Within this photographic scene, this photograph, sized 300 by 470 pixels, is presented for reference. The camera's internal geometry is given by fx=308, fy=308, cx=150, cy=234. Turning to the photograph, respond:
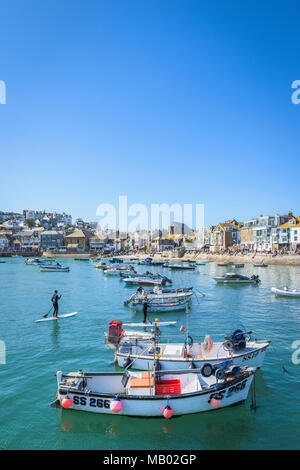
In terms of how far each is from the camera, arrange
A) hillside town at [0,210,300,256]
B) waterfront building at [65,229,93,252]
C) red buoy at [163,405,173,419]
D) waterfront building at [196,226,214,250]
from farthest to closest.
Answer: waterfront building at [65,229,93,252] < waterfront building at [196,226,214,250] < hillside town at [0,210,300,256] < red buoy at [163,405,173,419]

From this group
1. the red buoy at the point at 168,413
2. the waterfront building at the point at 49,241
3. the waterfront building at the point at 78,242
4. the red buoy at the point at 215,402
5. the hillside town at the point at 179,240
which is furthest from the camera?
the waterfront building at the point at 49,241

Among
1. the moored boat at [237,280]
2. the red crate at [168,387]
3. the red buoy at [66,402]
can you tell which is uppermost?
the red crate at [168,387]

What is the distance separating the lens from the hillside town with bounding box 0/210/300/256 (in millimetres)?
99894

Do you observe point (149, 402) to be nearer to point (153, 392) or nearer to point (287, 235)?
point (153, 392)

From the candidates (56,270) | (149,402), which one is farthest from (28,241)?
(149,402)

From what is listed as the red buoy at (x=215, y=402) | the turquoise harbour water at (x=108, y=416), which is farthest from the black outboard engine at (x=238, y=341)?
the red buoy at (x=215, y=402)

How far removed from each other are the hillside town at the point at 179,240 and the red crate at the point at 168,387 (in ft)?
283

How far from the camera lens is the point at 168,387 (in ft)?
39.6

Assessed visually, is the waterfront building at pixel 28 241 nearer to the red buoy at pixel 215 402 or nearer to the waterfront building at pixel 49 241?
the waterfront building at pixel 49 241

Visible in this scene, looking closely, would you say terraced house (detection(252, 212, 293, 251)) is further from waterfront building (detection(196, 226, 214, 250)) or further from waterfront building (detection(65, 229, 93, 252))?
waterfront building (detection(65, 229, 93, 252))

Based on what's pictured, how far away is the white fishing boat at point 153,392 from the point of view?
36.6 ft

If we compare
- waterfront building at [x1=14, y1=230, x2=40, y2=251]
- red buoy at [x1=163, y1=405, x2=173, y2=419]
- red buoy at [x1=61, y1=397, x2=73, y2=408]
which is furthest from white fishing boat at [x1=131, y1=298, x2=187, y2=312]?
waterfront building at [x1=14, y1=230, x2=40, y2=251]

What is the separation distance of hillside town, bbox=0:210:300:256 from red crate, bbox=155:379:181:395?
86280mm

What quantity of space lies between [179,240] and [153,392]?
151 metres
